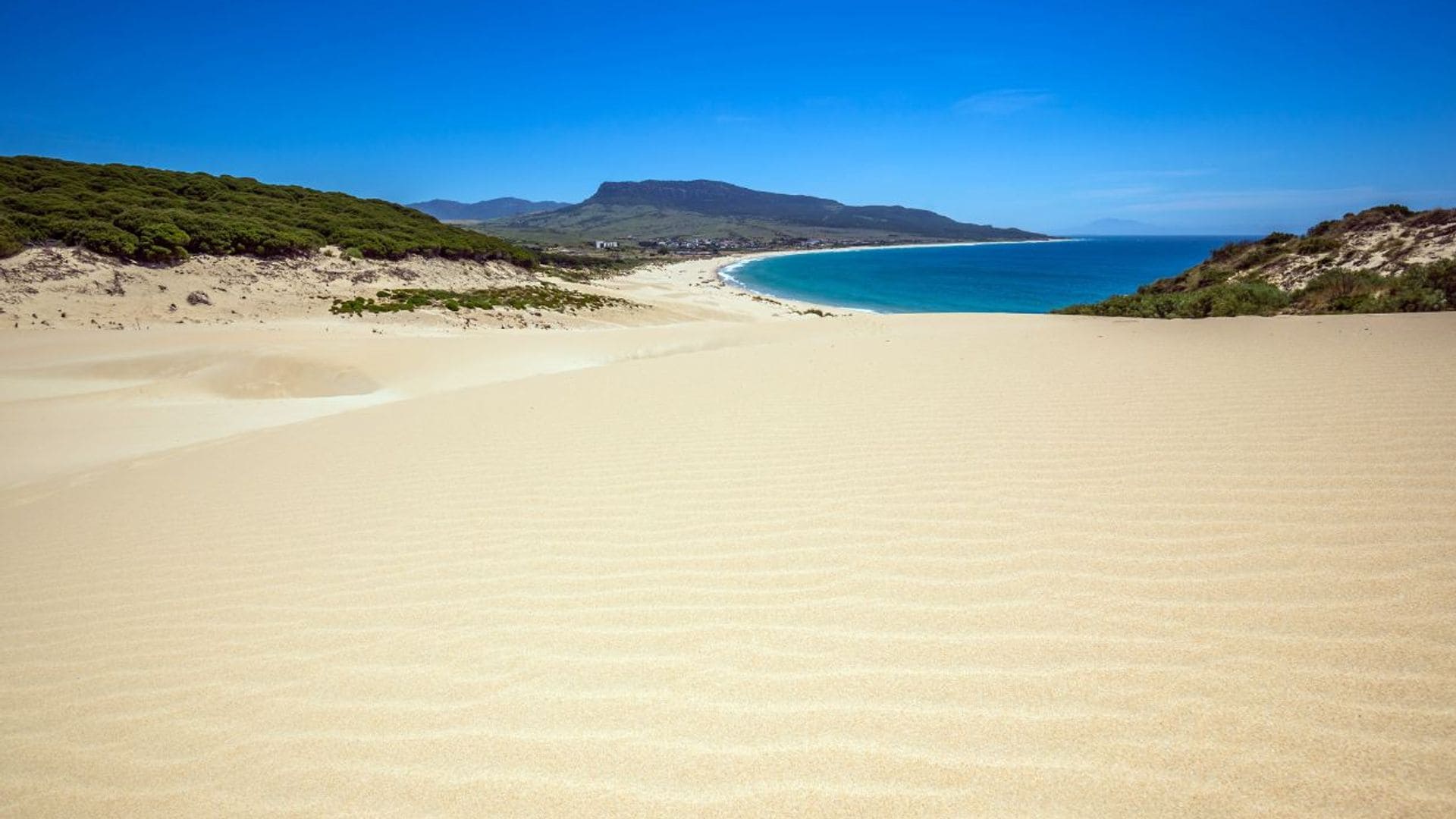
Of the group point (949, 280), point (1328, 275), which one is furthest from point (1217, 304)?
point (949, 280)

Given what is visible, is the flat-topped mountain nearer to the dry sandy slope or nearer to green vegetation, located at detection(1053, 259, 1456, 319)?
green vegetation, located at detection(1053, 259, 1456, 319)

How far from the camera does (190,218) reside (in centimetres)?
2327

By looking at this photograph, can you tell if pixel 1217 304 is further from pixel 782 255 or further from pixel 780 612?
pixel 782 255

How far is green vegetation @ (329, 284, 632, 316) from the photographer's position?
71.8 feet

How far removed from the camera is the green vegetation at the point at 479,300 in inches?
862

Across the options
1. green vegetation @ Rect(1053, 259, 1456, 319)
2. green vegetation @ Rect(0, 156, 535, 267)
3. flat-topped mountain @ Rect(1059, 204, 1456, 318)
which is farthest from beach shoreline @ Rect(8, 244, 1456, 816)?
green vegetation @ Rect(0, 156, 535, 267)

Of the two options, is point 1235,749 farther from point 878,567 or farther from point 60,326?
point 60,326

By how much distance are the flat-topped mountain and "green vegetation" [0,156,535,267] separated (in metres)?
28.5

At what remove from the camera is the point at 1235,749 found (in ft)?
6.22

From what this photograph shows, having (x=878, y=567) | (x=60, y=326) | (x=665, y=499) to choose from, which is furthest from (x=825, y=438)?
(x=60, y=326)

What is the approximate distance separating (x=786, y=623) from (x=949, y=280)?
6986cm

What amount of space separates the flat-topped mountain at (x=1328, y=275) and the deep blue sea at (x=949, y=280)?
31.4 ft

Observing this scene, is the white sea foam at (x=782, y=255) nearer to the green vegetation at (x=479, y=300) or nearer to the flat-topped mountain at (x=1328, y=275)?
the green vegetation at (x=479, y=300)

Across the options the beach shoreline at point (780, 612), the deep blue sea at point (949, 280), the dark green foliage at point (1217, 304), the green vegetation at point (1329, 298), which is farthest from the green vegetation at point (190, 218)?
the green vegetation at point (1329, 298)
